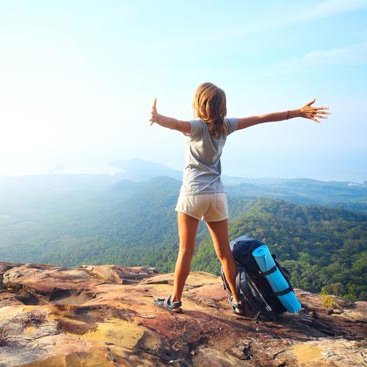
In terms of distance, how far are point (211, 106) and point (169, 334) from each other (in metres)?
2.58

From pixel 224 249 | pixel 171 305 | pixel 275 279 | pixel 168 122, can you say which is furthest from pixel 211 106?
pixel 171 305

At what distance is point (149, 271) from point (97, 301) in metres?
3.87

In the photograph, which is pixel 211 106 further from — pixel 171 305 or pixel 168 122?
pixel 171 305

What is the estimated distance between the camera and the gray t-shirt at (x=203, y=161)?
462cm

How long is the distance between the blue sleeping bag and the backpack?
1 cm

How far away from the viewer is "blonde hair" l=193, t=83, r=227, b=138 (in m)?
4.36

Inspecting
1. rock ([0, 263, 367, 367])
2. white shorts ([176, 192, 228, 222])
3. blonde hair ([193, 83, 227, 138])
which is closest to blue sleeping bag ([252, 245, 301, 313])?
rock ([0, 263, 367, 367])

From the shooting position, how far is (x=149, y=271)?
376 inches

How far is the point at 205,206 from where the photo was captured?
4.67 m

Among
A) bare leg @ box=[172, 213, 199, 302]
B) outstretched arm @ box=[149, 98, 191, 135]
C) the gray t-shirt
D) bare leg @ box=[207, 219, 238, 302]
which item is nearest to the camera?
outstretched arm @ box=[149, 98, 191, 135]

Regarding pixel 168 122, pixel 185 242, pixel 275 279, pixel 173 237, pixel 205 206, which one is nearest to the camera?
pixel 168 122

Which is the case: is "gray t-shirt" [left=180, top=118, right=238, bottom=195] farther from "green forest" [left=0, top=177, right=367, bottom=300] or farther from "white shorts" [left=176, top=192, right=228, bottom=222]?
"green forest" [left=0, top=177, right=367, bottom=300]

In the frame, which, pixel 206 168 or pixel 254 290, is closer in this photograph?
pixel 206 168

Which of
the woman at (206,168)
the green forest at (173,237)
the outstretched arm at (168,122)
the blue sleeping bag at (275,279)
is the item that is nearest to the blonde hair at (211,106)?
the woman at (206,168)
